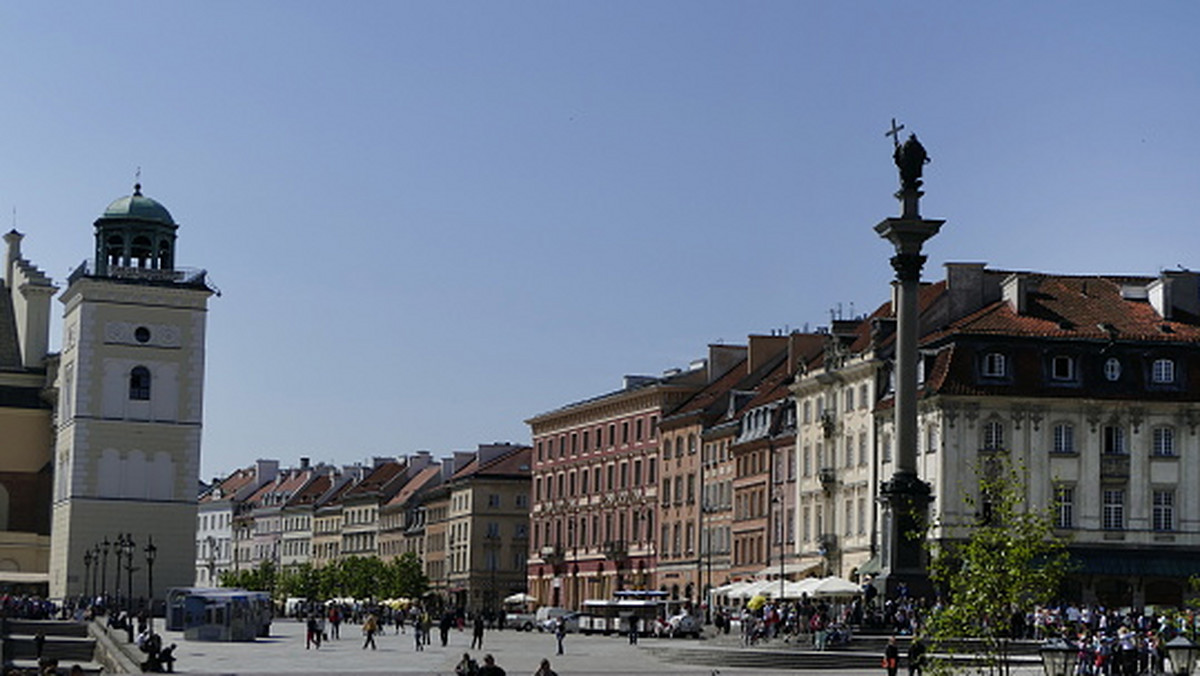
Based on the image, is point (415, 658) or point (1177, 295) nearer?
point (415, 658)

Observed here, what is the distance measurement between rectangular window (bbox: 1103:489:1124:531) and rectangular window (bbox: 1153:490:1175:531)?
3.71ft

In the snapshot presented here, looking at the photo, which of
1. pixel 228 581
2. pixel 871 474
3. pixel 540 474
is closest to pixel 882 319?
pixel 871 474

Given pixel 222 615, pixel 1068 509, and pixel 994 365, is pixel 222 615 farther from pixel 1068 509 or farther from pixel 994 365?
pixel 1068 509

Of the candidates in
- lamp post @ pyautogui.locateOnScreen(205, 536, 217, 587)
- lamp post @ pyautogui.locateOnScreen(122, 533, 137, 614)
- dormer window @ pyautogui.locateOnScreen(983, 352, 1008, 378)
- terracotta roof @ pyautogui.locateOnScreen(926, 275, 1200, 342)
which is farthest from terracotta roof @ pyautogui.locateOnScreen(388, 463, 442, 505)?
dormer window @ pyautogui.locateOnScreen(983, 352, 1008, 378)

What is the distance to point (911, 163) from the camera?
51.6 meters

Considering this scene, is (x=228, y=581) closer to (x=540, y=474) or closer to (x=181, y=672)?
(x=540, y=474)

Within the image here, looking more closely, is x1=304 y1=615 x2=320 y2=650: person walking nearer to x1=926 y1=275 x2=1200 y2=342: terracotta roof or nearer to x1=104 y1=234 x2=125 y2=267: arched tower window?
x1=926 y1=275 x2=1200 y2=342: terracotta roof

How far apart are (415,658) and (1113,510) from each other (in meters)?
26.1

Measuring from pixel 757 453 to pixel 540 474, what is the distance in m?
35.1

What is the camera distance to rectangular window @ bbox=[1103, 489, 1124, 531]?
76.6m

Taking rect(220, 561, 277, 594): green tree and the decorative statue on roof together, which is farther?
rect(220, 561, 277, 594): green tree

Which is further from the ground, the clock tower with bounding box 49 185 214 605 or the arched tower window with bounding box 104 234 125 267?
the arched tower window with bounding box 104 234 125 267

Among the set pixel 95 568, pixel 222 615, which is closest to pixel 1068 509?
pixel 222 615

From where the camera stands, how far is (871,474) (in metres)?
83.2
